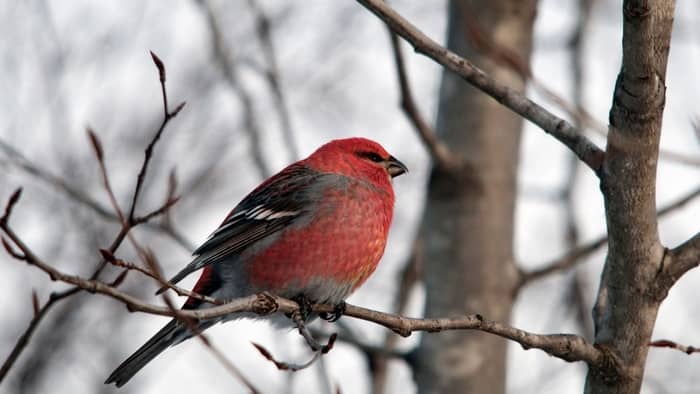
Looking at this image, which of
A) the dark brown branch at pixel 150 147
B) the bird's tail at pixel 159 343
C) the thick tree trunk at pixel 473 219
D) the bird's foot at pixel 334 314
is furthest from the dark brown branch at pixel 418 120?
the bird's tail at pixel 159 343

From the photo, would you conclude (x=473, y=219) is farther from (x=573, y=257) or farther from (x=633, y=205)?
(x=633, y=205)

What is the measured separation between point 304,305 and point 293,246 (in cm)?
38

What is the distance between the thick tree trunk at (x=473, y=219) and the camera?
15.6ft

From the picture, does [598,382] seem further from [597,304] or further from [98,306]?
[98,306]

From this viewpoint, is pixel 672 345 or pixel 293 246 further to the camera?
pixel 293 246

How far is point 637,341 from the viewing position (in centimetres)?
302

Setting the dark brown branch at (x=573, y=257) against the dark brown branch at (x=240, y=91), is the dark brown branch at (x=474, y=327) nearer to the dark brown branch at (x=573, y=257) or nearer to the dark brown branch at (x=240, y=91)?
the dark brown branch at (x=573, y=257)

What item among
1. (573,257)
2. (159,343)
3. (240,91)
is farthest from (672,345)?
(240,91)

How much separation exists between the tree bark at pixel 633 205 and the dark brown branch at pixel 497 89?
13 cm

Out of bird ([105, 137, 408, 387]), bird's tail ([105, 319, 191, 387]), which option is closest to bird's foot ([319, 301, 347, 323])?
bird ([105, 137, 408, 387])

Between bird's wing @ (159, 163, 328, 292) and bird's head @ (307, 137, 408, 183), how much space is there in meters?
0.20

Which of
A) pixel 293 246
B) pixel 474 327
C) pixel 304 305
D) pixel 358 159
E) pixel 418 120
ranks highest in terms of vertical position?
pixel 358 159

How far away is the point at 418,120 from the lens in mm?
4578

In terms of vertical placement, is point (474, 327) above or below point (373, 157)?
below
